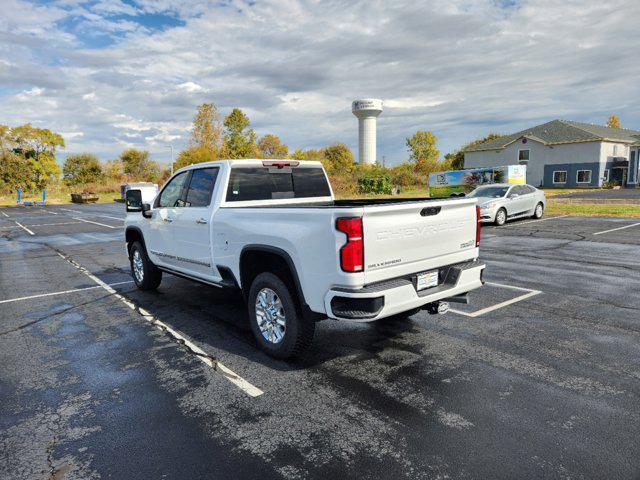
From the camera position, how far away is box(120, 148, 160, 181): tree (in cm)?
7188

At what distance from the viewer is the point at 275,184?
5.86 m

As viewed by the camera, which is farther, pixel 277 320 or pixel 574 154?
pixel 574 154

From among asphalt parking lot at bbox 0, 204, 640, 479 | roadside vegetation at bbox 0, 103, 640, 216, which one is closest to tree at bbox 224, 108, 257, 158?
roadside vegetation at bbox 0, 103, 640, 216

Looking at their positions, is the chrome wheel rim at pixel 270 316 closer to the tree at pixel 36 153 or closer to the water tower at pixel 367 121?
the tree at pixel 36 153

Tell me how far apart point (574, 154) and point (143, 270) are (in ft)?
157

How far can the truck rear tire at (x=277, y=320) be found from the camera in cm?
424

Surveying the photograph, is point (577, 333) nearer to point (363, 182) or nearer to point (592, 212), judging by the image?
point (592, 212)

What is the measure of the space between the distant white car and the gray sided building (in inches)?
1205

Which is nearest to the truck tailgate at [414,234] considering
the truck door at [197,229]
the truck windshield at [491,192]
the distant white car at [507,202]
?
the truck door at [197,229]

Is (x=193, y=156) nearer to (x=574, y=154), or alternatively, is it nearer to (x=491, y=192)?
(x=491, y=192)

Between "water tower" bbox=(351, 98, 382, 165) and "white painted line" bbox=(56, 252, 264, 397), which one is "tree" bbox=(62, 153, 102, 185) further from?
"water tower" bbox=(351, 98, 382, 165)

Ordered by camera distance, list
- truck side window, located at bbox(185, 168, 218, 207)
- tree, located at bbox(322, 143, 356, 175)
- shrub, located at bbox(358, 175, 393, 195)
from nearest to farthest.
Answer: truck side window, located at bbox(185, 168, 218, 207) < shrub, located at bbox(358, 175, 393, 195) < tree, located at bbox(322, 143, 356, 175)

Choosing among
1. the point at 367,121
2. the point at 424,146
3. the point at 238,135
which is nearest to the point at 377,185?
the point at 238,135

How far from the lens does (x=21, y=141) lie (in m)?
62.5
